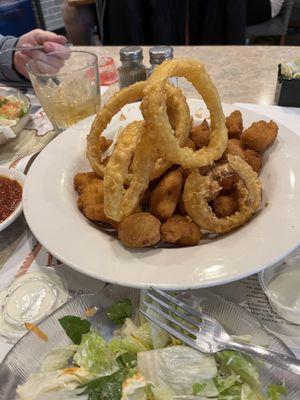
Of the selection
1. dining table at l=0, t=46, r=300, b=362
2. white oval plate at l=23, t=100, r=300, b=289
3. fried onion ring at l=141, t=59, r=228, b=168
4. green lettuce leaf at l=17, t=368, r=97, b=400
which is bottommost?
dining table at l=0, t=46, r=300, b=362

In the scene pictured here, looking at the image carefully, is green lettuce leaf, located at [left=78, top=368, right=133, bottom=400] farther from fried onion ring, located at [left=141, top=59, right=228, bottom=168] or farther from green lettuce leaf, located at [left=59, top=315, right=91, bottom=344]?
fried onion ring, located at [left=141, top=59, right=228, bottom=168]

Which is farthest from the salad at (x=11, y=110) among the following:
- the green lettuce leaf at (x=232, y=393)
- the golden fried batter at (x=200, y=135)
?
the green lettuce leaf at (x=232, y=393)

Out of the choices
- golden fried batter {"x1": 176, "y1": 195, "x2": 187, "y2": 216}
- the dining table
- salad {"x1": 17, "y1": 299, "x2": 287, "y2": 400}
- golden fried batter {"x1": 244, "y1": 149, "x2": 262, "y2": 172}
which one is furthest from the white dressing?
golden fried batter {"x1": 244, "y1": 149, "x2": 262, "y2": 172}

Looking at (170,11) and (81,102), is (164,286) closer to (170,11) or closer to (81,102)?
(81,102)

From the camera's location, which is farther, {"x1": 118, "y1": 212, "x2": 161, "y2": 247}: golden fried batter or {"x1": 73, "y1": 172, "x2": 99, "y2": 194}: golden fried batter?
{"x1": 73, "y1": 172, "x2": 99, "y2": 194}: golden fried batter

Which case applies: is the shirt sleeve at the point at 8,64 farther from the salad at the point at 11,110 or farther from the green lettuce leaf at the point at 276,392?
the green lettuce leaf at the point at 276,392

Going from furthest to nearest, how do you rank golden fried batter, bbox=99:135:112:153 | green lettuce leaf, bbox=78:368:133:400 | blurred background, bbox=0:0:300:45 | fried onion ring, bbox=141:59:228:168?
1. blurred background, bbox=0:0:300:45
2. golden fried batter, bbox=99:135:112:153
3. fried onion ring, bbox=141:59:228:168
4. green lettuce leaf, bbox=78:368:133:400

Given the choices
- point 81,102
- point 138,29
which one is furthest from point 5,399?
point 138,29

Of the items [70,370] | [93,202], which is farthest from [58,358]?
[93,202]
